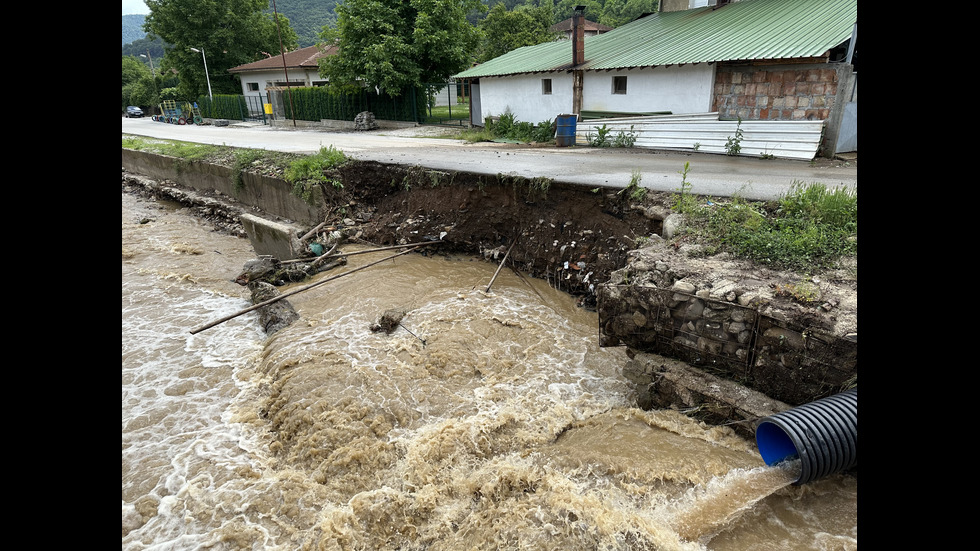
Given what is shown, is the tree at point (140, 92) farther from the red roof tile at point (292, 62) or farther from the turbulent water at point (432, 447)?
the turbulent water at point (432, 447)

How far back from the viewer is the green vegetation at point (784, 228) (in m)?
5.40

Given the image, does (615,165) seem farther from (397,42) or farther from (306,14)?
(306,14)

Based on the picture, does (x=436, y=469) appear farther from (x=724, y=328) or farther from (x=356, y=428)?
(x=724, y=328)

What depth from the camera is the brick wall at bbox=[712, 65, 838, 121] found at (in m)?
11.6

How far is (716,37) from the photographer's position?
47.3 ft

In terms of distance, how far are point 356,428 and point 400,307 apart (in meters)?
2.92

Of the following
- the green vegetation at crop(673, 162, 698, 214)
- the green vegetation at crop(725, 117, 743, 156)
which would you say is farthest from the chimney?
the green vegetation at crop(673, 162, 698, 214)

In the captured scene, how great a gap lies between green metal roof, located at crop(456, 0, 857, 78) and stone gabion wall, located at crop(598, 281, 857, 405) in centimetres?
939

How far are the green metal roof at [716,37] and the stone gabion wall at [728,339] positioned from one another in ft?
30.8

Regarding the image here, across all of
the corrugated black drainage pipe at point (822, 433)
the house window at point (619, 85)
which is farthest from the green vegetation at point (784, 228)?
the house window at point (619, 85)

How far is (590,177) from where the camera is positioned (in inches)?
366

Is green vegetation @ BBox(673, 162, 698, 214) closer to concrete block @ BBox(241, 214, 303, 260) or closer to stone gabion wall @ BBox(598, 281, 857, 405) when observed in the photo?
stone gabion wall @ BBox(598, 281, 857, 405)

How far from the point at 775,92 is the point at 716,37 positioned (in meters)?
3.13

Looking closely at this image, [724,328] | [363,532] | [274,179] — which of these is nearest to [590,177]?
[724,328]
